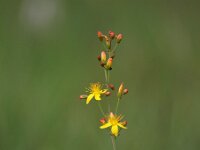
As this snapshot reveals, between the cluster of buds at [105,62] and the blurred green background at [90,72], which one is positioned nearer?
the cluster of buds at [105,62]

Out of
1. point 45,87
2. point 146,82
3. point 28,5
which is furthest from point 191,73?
point 28,5

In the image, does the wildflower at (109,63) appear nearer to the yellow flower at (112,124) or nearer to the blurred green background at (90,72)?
the yellow flower at (112,124)

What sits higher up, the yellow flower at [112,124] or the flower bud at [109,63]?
the flower bud at [109,63]

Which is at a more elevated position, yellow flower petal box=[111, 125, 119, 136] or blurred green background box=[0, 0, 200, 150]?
blurred green background box=[0, 0, 200, 150]

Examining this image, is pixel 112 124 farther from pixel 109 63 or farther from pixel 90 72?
pixel 90 72

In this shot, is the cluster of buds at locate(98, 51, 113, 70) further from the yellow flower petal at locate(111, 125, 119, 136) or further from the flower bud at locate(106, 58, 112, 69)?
the yellow flower petal at locate(111, 125, 119, 136)

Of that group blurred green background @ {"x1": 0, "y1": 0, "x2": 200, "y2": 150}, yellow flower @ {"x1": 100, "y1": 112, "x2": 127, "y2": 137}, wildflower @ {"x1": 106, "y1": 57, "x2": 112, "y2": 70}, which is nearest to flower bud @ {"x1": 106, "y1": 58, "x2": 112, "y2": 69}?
wildflower @ {"x1": 106, "y1": 57, "x2": 112, "y2": 70}

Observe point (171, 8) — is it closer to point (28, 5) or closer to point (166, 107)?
point (28, 5)

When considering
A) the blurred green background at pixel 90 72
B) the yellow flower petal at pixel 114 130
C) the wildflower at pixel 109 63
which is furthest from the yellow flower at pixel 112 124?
the blurred green background at pixel 90 72

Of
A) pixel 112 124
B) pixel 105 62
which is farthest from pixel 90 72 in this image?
pixel 112 124
